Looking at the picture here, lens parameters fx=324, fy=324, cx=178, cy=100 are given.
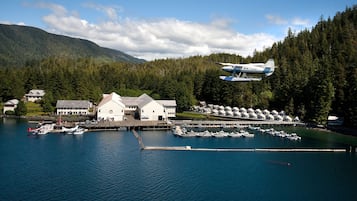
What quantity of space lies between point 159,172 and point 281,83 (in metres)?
44.1

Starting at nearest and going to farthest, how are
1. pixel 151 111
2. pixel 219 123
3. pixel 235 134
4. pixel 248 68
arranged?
1. pixel 248 68
2. pixel 235 134
3. pixel 151 111
4. pixel 219 123

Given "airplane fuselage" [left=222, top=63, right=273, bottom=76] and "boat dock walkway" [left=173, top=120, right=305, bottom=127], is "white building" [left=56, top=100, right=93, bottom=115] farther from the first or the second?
"airplane fuselage" [left=222, top=63, right=273, bottom=76]

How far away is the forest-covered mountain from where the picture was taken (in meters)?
48.4

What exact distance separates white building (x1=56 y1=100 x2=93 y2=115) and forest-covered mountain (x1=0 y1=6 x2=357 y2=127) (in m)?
2.23

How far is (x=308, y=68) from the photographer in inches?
2454

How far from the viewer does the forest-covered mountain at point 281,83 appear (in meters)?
48.4

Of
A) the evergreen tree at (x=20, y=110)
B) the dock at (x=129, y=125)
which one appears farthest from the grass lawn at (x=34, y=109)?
the dock at (x=129, y=125)

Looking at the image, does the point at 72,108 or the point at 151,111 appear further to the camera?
the point at 72,108

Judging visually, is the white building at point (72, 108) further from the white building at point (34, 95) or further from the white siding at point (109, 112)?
the white building at point (34, 95)

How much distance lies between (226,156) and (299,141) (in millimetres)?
11907

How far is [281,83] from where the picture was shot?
62.0 m

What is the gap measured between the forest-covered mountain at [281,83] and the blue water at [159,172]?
51.8 feet

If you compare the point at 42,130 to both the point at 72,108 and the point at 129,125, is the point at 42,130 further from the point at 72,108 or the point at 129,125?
the point at 72,108

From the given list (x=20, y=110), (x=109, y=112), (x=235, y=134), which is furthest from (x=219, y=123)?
(x=20, y=110)
